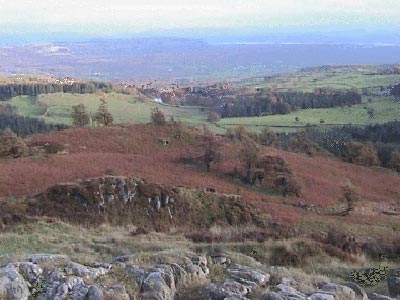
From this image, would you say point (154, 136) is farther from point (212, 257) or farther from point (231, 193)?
point (212, 257)

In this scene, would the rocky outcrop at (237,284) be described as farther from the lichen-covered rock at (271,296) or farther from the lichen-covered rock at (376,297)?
the lichen-covered rock at (376,297)

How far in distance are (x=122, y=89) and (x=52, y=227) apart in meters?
152

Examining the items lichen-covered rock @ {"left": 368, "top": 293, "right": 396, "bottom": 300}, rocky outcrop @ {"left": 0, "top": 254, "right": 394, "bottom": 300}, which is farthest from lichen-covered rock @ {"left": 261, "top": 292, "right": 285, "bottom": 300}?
lichen-covered rock @ {"left": 368, "top": 293, "right": 396, "bottom": 300}

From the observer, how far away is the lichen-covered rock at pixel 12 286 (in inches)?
441

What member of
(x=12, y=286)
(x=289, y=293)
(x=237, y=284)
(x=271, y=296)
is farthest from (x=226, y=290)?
(x=12, y=286)

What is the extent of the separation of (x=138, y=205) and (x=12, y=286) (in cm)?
1790

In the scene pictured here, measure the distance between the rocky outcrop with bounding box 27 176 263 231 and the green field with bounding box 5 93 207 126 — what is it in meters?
89.9

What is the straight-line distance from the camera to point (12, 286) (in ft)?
37.5

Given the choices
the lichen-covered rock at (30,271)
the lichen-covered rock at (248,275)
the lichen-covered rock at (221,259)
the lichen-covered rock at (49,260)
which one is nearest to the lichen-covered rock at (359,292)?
the lichen-covered rock at (248,275)

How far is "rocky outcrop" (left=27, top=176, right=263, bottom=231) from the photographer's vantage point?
26.9 m

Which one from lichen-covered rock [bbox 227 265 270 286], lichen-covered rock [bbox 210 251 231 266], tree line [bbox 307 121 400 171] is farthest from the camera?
tree line [bbox 307 121 400 171]

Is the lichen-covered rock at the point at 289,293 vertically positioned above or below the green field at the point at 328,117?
above

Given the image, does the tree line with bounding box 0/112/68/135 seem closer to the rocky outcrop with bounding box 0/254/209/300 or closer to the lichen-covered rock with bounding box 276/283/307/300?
the rocky outcrop with bounding box 0/254/209/300

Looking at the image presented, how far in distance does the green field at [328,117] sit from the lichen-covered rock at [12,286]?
96.3 metres
